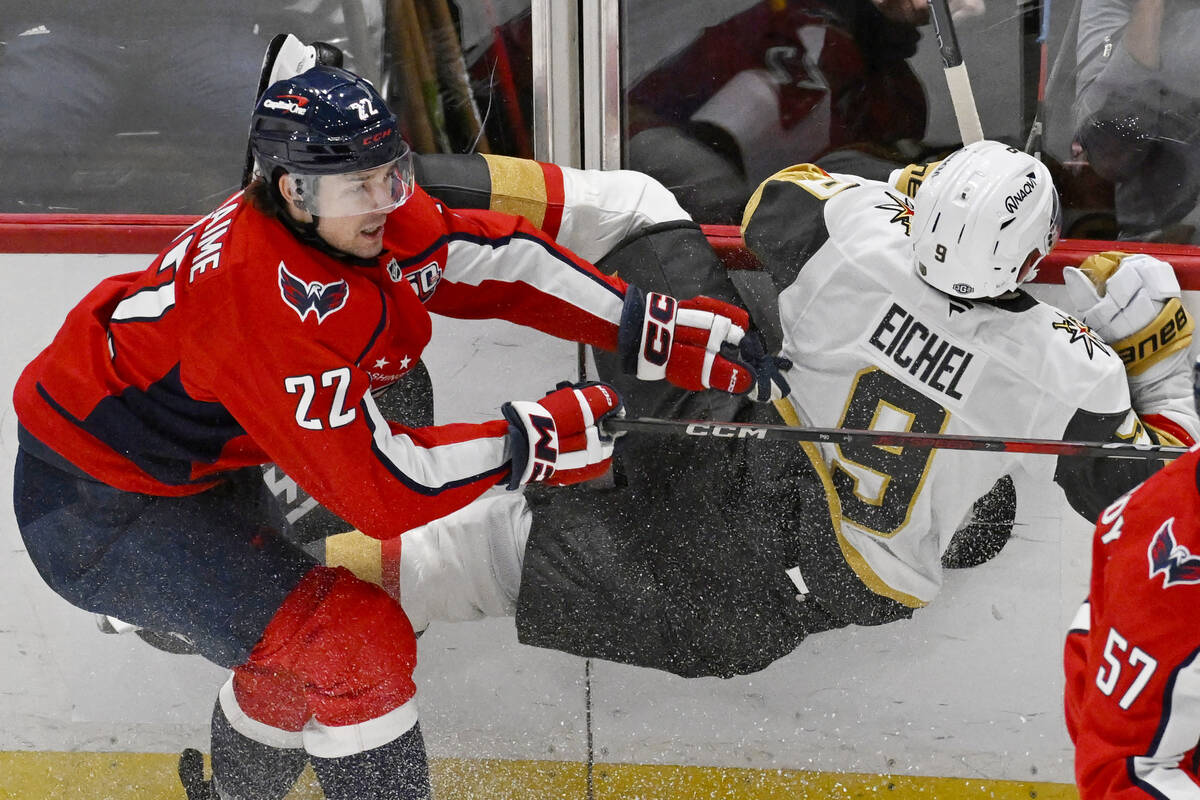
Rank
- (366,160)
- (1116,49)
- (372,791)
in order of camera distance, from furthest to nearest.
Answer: (1116,49) → (372,791) → (366,160)

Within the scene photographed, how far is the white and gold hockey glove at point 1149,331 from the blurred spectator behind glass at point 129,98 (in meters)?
1.30

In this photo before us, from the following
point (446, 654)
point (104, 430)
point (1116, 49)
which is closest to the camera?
point (104, 430)

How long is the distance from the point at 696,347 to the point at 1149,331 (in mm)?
702

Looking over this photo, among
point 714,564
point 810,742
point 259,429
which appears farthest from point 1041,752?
point 259,429

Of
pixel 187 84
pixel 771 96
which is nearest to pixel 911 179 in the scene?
pixel 771 96

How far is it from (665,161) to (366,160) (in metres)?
0.73

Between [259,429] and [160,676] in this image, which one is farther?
[160,676]

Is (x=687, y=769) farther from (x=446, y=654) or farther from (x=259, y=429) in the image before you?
(x=259, y=429)

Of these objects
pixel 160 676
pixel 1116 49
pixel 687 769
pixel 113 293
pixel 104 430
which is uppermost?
pixel 1116 49

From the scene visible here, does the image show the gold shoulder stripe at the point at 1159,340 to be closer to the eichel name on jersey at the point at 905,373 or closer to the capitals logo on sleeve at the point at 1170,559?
the eichel name on jersey at the point at 905,373

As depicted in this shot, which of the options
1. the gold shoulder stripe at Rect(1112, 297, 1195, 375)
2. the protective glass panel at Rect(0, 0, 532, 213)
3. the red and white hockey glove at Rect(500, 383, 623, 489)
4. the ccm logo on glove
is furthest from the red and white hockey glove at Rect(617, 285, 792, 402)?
the gold shoulder stripe at Rect(1112, 297, 1195, 375)

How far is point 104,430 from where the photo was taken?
1.82 m

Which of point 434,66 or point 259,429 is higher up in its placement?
point 434,66

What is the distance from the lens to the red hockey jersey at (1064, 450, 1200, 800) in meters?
1.30
